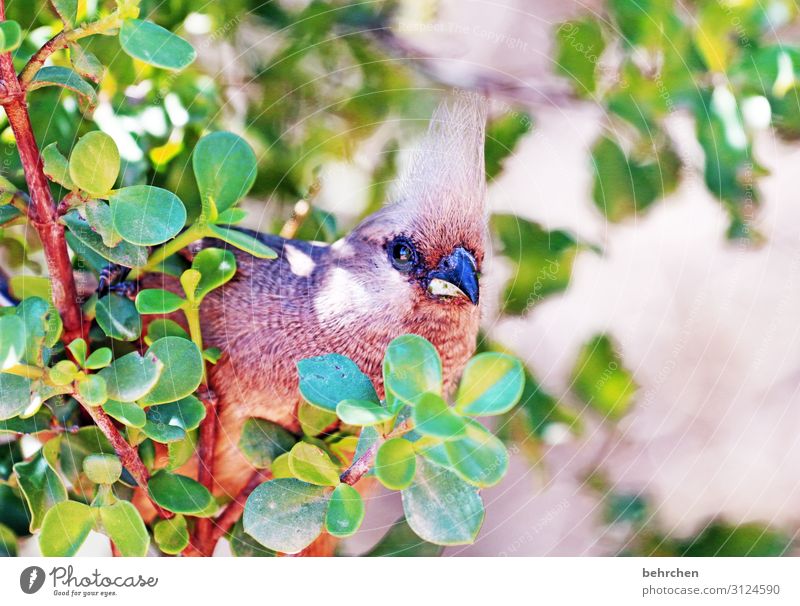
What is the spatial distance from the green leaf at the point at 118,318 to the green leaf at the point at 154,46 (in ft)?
0.64

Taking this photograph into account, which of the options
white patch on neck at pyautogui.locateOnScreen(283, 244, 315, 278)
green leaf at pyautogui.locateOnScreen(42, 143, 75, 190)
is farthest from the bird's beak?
green leaf at pyautogui.locateOnScreen(42, 143, 75, 190)

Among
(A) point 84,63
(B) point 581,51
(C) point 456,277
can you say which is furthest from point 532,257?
(A) point 84,63

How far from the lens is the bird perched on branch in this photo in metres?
0.67

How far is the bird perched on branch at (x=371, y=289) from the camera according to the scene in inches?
26.2

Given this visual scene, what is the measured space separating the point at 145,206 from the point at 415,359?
0.18m

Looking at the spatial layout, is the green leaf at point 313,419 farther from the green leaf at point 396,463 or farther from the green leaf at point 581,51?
the green leaf at point 581,51

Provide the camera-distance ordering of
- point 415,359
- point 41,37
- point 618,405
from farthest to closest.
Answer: point 618,405 → point 41,37 → point 415,359

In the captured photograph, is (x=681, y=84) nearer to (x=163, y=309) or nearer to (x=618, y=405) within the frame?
(x=618, y=405)

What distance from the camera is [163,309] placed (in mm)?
518

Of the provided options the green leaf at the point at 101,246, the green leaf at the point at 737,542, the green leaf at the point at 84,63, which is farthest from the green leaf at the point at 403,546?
the green leaf at the point at 84,63

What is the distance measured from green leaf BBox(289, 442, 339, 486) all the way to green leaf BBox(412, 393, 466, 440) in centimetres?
7

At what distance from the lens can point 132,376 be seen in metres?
0.47

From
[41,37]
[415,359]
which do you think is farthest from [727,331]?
[41,37]

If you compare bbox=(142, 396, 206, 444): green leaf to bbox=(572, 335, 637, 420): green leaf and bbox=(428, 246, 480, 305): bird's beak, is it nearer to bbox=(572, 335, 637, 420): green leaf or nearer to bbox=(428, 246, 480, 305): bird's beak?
bbox=(428, 246, 480, 305): bird's beak
